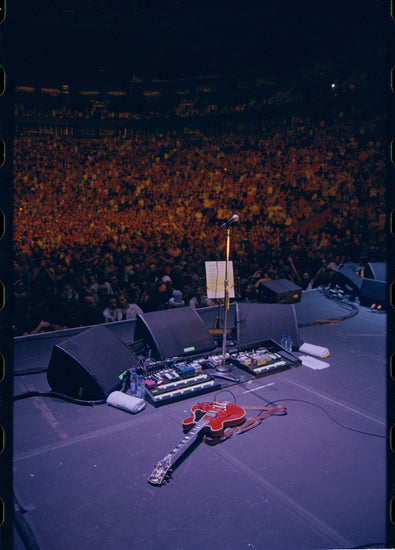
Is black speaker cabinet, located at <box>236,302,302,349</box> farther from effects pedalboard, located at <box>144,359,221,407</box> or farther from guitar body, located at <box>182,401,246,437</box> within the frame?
guitar body, located at <box>182,401,246,437</box>

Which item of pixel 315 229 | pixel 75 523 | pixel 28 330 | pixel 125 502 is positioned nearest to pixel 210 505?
pixel 125 502

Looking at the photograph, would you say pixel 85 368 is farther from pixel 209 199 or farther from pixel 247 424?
pixel 209 199

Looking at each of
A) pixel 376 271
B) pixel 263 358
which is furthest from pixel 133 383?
pixel 376 271

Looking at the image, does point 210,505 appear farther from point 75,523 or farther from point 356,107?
point 356,107

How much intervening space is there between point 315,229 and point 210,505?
799 centimetres

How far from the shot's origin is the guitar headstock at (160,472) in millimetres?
1804

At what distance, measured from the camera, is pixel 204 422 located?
220 cm

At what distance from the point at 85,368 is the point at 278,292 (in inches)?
118

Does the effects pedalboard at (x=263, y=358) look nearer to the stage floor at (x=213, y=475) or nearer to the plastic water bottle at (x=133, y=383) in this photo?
the stage floor at (x=213, y=475)

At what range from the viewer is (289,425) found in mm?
2357

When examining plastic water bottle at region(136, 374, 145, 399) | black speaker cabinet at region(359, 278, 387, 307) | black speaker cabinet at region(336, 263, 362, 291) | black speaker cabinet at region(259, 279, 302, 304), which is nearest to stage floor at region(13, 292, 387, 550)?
plastic water bottle at region(136, 374, 145, 399)

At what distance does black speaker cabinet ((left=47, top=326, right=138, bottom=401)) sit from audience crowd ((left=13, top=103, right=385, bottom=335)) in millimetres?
2842

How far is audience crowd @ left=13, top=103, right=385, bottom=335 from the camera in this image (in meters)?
6.51

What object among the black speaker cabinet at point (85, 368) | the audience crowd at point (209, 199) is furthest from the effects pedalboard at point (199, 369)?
the audience crowd at point (209, 199)
